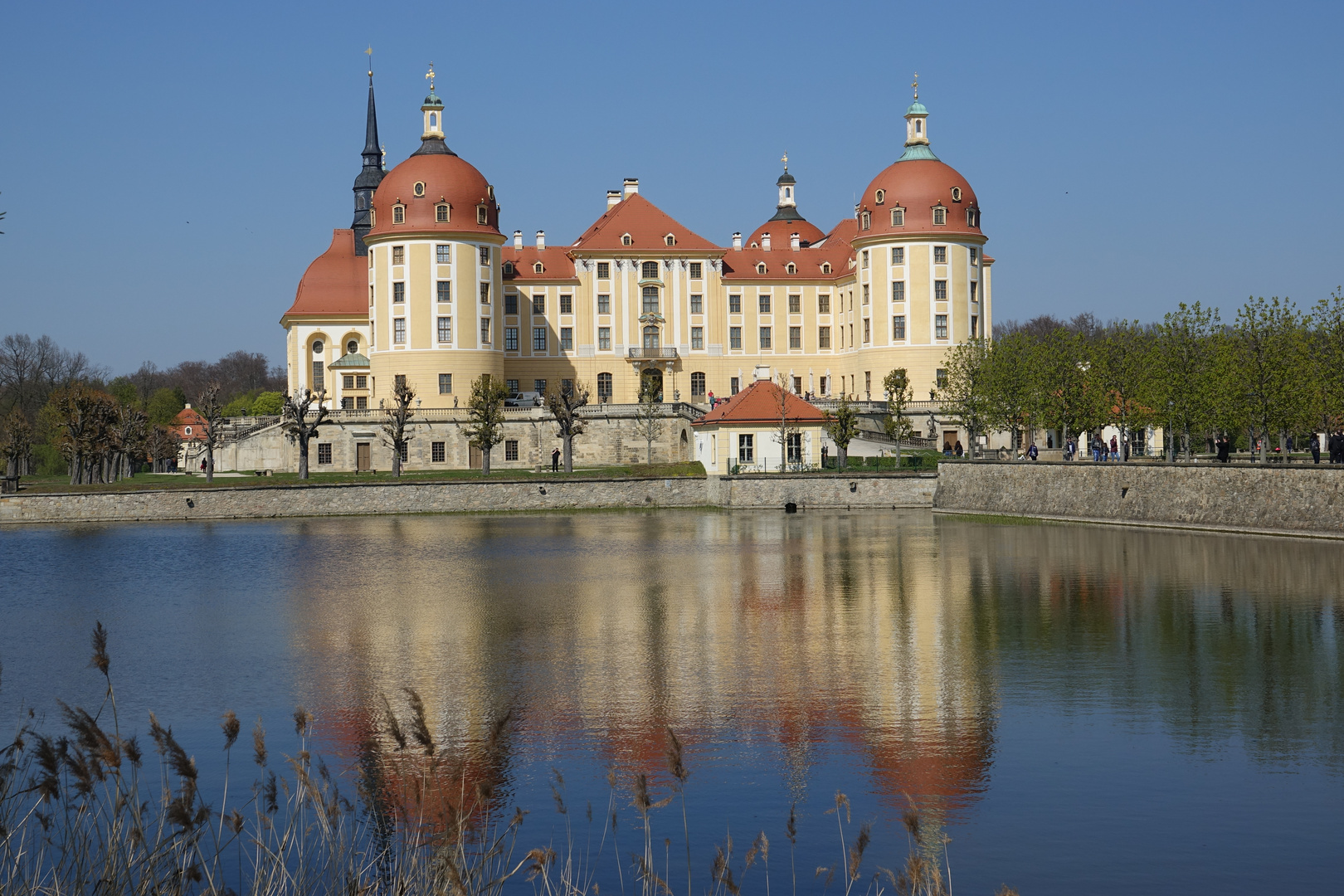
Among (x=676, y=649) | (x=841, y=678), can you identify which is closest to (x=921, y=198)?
(x=676, y=649)

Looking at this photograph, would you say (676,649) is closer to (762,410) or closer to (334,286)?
(762,410)

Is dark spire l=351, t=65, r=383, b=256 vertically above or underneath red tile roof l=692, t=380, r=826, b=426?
above

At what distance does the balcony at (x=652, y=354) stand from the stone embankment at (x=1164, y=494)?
93.6ft

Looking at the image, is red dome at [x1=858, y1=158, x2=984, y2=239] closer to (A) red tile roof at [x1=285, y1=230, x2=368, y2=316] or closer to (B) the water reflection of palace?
(A) red tile roof at [x1=285, y1=230, x2=368, y2=316]

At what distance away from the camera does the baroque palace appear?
72.5 metres

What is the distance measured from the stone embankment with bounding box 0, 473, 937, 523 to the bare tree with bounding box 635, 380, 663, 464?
10226mm

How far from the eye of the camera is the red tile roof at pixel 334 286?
→ 267ft

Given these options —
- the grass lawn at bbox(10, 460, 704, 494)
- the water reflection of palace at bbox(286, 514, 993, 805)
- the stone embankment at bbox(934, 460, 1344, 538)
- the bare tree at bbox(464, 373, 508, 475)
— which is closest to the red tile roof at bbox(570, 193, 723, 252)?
the bare tree at bbox(464, 373, 508, 475)

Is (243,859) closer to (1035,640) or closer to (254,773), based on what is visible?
(254,773)

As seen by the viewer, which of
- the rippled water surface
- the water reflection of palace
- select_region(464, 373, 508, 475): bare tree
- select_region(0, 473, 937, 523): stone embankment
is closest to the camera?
the rippled water surface

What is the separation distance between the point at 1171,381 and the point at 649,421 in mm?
28708

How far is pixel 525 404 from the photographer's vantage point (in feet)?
236

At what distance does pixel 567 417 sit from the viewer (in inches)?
2485

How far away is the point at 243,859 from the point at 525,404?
60.6 m
